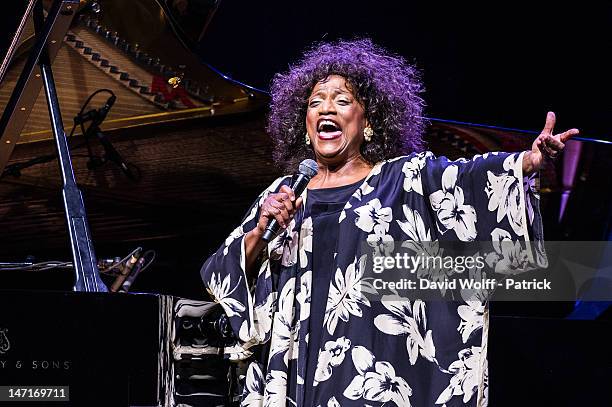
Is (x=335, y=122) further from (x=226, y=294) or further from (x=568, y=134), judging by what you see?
(x=568, y=134)

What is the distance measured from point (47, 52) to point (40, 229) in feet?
3.28

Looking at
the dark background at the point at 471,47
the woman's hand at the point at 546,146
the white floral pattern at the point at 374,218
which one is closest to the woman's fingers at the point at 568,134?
the woman's hand at the point at 546,146

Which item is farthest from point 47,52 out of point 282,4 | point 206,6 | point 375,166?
point 282,4

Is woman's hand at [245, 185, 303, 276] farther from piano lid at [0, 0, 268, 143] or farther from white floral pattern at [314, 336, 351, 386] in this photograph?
piano lid at [0, 0, 268, 143]

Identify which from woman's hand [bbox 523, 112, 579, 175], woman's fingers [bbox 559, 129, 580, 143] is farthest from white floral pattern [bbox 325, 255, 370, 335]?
woman's fingers [bbox 559, 129, 580, 143]

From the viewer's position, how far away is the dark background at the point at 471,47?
447cm

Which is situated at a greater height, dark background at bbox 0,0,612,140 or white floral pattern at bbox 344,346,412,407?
dark background at bbox 0,0,612,140

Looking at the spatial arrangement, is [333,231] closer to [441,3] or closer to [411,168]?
[411,168]

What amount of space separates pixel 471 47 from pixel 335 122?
261 centimetres

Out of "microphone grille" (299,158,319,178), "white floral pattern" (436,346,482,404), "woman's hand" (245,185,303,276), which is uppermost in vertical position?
"microphone grille" (299,158,319,178)

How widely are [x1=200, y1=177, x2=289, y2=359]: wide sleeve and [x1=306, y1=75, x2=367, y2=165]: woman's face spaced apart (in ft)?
1.06

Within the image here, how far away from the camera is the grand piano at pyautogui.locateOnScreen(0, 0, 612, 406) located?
2.96 meters

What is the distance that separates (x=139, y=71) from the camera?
359 centimetres

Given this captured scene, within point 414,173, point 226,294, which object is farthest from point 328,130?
point 226,294
